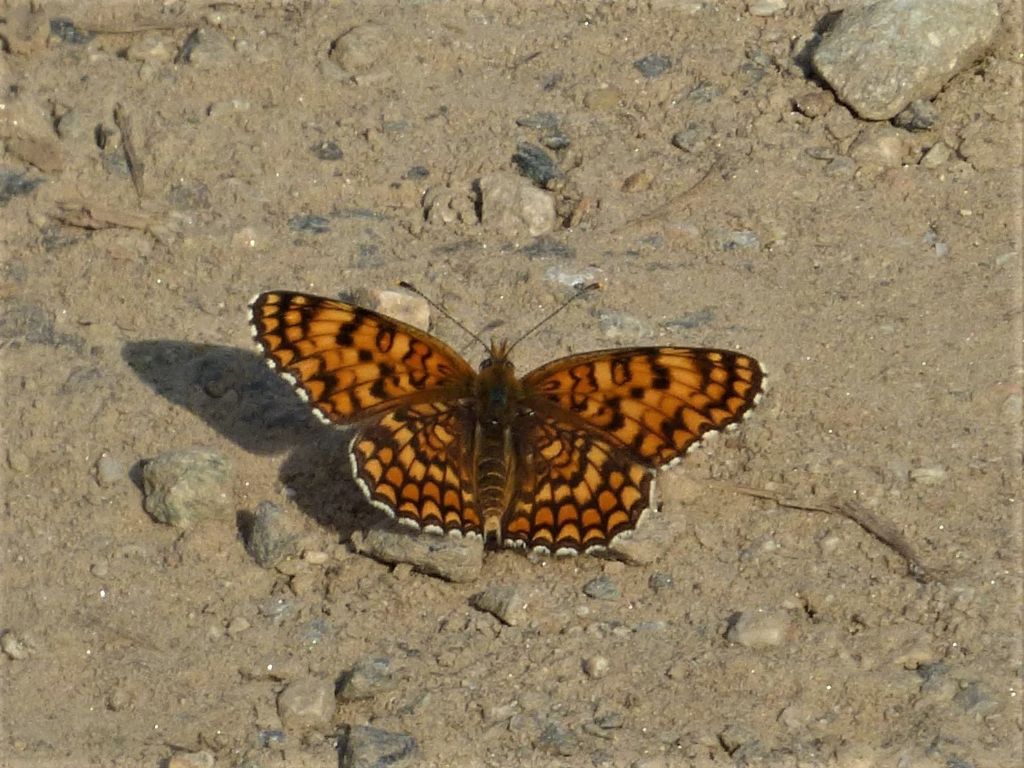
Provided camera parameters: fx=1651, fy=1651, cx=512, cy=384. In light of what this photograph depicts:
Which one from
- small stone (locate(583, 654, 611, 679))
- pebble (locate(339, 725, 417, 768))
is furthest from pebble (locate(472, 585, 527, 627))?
pebble (locate(339, 725, 417, 768))

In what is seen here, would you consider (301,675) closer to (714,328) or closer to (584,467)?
(584,467)

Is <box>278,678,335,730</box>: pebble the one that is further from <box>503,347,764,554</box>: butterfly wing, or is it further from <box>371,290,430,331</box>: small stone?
<box>371,290,430,331</box>: small stone

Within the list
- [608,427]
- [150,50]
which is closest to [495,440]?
[608,427]

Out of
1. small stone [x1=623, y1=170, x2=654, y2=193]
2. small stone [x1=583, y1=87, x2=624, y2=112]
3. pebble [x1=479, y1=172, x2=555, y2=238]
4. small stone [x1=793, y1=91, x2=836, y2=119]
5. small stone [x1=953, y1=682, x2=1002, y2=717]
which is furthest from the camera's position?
small stone [x1=583, y1=87, x2=624, y2=112]

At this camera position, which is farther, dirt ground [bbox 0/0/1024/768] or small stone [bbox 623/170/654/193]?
small stone [bbox 623/170/654/193]

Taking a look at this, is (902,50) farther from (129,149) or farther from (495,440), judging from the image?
(129,149)

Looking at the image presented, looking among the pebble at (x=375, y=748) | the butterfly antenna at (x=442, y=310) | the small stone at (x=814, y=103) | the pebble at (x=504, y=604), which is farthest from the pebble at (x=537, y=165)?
the pebble at (x=375, y=748)

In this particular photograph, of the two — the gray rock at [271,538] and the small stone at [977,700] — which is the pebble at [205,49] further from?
the small stone at [977,700]
